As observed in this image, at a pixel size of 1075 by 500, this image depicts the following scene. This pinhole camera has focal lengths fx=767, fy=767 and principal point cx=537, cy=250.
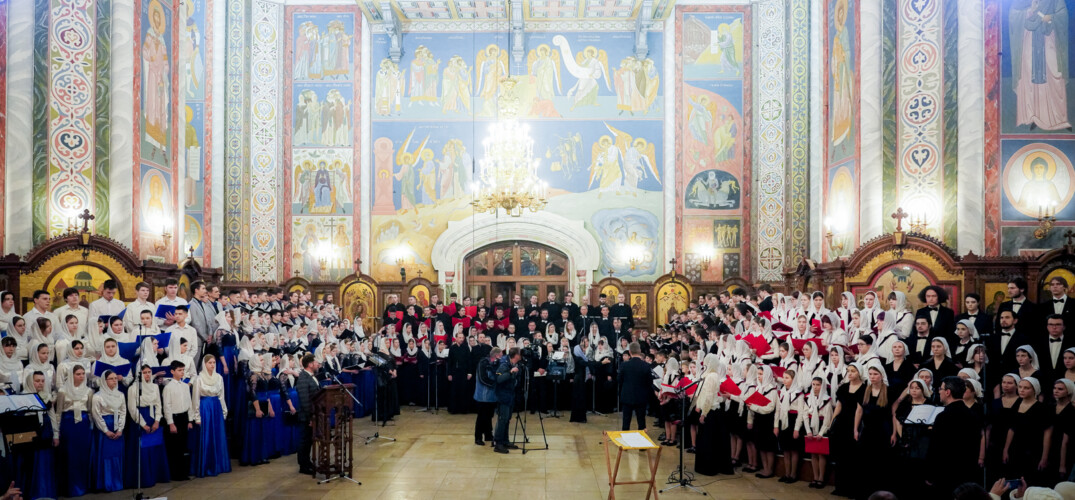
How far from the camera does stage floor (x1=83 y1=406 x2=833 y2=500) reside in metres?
9.09

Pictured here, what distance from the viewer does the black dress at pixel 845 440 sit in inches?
347

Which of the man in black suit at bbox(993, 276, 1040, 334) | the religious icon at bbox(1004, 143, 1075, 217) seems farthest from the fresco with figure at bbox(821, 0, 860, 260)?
the man in black suit at bbox(993, 276, 1040, 334)

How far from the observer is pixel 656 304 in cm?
2067

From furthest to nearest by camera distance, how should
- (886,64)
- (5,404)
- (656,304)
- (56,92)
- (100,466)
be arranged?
(656,304) < (886,64) < (56,92) < (100,466) < (5,404)

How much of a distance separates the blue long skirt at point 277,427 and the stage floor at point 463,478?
19 cm

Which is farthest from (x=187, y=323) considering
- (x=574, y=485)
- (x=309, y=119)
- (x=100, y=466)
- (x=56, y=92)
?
(x=309, y=119)

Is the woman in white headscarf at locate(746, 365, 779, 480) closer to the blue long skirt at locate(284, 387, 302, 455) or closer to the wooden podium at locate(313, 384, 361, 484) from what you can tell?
the wooden podium at locate(313, 384, 361, 484)

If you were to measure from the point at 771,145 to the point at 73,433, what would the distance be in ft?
56.4

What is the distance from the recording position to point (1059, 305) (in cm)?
918

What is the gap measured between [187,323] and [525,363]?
17.2 ft

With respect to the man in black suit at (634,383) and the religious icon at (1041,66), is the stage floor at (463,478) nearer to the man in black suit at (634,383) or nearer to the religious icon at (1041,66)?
the man in black suit at (634,383)

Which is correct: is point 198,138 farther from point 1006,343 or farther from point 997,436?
point 997,436

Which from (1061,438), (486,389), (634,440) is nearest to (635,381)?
(486,389)

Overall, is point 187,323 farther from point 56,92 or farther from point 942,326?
point 942,326
